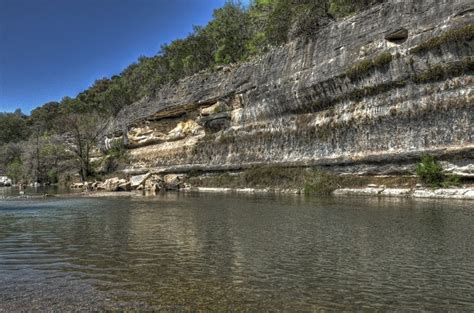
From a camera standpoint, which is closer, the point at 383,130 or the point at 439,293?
the point at 439,293

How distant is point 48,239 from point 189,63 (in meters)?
59.7

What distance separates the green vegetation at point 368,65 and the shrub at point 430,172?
8.27 metres

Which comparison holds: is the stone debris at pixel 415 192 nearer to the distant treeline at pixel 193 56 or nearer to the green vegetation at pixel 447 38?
the green vegetation at pixel 447 38

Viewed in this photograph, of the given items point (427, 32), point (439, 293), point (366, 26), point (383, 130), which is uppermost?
point (366, 26)

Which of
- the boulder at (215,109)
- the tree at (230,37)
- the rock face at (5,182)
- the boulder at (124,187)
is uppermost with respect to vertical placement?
the tree at (230,37)

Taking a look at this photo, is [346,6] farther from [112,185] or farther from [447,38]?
[112,185]

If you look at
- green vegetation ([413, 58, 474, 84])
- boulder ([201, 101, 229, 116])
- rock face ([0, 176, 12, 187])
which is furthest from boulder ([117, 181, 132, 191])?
rock face ([0, 176, 12, 187])

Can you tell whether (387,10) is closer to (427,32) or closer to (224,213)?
(427,32)

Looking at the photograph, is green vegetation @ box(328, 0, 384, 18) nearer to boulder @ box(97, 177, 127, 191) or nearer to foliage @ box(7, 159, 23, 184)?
boulder @ box(97, 177, 127, 191)

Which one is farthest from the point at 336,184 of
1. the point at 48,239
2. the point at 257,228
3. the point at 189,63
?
the point at 189,63

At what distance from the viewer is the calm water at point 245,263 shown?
7.54 meters

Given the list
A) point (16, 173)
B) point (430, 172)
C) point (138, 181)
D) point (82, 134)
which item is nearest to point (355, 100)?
point (430, 172)

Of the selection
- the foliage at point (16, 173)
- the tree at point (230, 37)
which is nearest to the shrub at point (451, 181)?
the tree at point (230, 37)

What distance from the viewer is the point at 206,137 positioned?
55.2 metres
